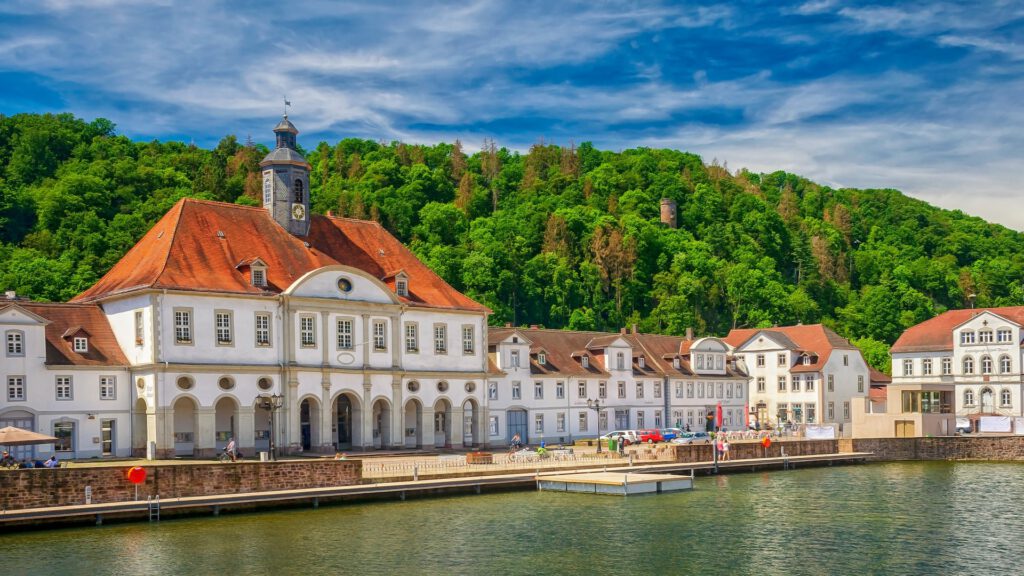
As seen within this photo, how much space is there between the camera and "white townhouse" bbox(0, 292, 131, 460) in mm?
45969

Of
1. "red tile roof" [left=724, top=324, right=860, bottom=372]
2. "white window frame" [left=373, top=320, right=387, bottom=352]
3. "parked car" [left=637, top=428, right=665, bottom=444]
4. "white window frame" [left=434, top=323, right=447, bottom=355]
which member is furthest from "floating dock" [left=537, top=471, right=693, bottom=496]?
"red tile roof" [left=724, top=324, right=860, bottom=372]

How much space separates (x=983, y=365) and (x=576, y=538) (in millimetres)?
57149

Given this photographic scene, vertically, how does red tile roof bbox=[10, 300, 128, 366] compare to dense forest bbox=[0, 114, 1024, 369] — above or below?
below

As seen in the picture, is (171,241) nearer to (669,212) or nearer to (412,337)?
(412,337)

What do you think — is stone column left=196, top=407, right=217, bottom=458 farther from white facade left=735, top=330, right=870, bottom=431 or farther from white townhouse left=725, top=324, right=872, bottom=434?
white facade left=735, top=330, right=870, bottom=431

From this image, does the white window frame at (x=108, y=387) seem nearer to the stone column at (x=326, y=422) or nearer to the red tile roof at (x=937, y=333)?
the stone column at (x=326, y=422)

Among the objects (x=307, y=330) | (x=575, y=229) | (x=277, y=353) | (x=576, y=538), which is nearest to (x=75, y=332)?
(x=277, y=353)

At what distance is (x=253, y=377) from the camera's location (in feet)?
167

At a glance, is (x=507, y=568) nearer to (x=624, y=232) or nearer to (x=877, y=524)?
(x=877, y=524)

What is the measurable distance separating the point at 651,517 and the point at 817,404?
156ft

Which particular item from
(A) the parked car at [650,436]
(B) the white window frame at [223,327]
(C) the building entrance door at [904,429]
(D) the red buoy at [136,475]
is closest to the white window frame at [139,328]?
(B) the white window frame at [223,327]

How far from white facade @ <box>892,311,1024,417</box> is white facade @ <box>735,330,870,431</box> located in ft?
18.8

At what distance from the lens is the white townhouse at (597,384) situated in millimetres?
65062

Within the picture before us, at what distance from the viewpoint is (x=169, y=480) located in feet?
123
